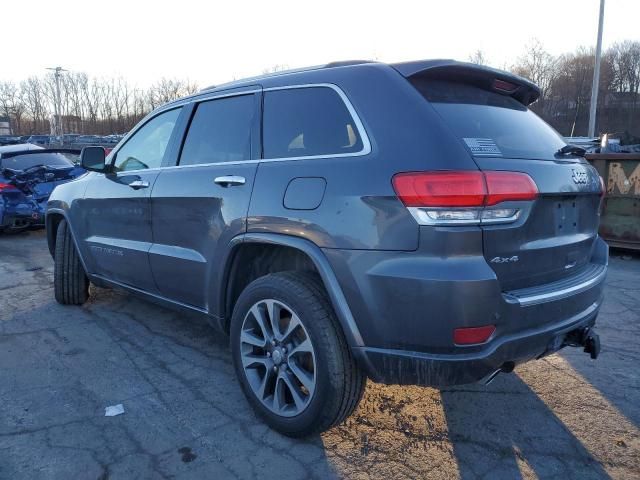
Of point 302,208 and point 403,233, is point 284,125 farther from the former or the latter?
point 403,233

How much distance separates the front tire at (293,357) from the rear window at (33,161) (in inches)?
308

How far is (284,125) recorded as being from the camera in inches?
117

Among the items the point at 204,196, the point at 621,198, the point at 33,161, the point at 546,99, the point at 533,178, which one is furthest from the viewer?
the point at 546,99

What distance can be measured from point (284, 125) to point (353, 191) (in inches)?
31.2

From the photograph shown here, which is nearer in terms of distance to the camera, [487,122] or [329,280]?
[329,280]

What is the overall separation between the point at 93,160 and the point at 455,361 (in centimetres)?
347

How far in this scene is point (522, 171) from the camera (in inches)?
94.3

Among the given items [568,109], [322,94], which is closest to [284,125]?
[322,94]

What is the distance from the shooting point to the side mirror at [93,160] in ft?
14.3

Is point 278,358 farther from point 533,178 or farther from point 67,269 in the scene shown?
point 67,269

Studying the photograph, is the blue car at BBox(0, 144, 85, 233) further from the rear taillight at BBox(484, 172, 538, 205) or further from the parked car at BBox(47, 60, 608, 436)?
the rear taillight at BBox(484, 172, 538, 205)

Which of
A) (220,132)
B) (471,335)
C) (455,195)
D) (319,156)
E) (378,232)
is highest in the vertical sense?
(220,132)

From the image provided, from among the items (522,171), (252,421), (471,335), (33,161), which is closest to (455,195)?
(522,171)

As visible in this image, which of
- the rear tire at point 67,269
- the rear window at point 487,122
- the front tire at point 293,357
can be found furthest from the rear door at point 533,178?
the rear tire at point 67,269
